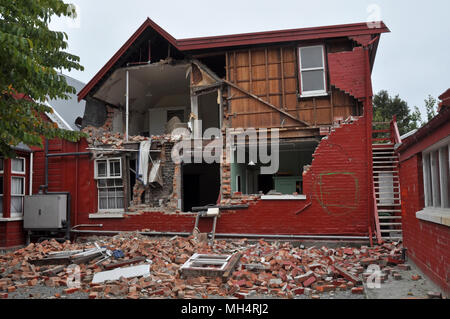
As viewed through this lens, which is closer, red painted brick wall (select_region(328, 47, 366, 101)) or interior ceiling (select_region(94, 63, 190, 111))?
red painted brick wall (select_region(328, 47, 366, 101))

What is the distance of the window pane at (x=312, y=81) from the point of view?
12.0 metres

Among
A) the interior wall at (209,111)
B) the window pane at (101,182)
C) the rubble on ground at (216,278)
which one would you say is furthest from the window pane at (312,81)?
the window pane at (101,182)

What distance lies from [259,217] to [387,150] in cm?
488

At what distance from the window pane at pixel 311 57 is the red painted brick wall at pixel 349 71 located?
671mm

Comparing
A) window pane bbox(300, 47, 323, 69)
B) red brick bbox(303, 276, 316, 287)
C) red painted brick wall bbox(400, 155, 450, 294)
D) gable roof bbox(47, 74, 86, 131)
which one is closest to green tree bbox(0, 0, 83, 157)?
red brick bbox(303, 276, 316, 287)

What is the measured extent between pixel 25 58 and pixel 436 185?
6791mm

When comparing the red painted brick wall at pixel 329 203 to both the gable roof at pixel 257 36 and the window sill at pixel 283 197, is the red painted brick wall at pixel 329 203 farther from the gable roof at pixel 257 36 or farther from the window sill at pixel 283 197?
the gable roof at pixel 257 36

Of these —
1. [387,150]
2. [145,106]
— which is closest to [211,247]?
[387,150]

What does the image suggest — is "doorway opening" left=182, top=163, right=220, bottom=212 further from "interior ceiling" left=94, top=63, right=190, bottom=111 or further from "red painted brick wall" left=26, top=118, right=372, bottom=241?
"red painted brick wall" left=26, top=118, right=372, bottom=241

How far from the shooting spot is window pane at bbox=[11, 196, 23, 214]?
13250 mm

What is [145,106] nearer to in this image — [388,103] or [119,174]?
[119,174]

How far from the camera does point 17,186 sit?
44.6 feet

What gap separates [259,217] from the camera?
38.5ft

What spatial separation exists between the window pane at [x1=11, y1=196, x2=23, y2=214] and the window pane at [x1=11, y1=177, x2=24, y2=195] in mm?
194
